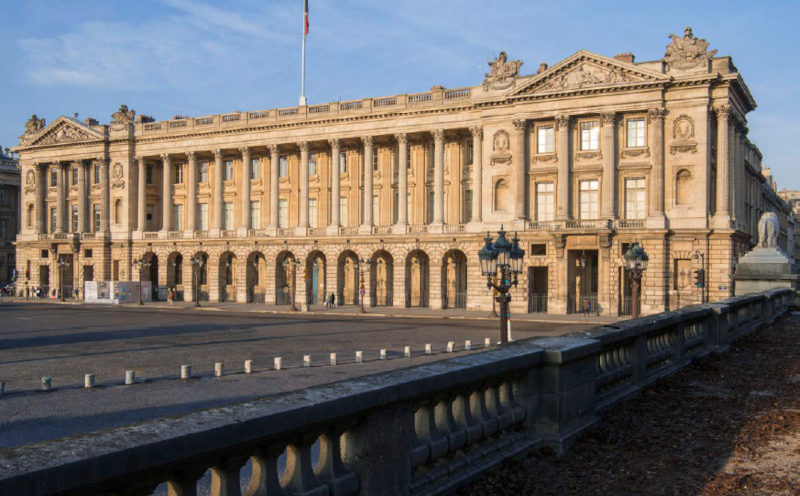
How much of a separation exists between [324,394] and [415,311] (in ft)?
175

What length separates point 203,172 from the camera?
253 feet

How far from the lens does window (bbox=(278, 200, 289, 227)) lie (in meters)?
72.6

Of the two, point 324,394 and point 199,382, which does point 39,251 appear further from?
point 324,394

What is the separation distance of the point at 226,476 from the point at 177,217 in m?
77.8

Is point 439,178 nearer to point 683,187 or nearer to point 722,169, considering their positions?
point 683,187

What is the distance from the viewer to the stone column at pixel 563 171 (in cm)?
5500

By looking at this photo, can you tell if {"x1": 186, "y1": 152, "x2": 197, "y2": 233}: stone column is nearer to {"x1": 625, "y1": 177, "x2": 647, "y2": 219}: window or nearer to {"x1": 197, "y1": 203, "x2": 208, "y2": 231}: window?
{"x1": 197, "y1": 203, "x2": 208, "y2": 231}: window

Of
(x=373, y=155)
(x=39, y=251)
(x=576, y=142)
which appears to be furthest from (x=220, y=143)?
(x=576, y=142)

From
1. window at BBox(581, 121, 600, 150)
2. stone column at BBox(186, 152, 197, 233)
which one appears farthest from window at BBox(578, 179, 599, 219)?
stone column at BBox(186, 152, 197, 233)

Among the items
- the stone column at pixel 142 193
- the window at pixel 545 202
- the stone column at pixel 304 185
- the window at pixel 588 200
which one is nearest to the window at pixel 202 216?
the stone column at pixel 142 193

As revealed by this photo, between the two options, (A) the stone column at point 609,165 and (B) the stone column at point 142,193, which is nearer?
(A) the stone column at point 609,165

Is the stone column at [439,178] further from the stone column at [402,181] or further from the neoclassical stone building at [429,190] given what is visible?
the stone column at [402,181]

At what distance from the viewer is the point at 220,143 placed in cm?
7281

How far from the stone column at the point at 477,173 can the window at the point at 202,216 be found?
3075 centimetres
